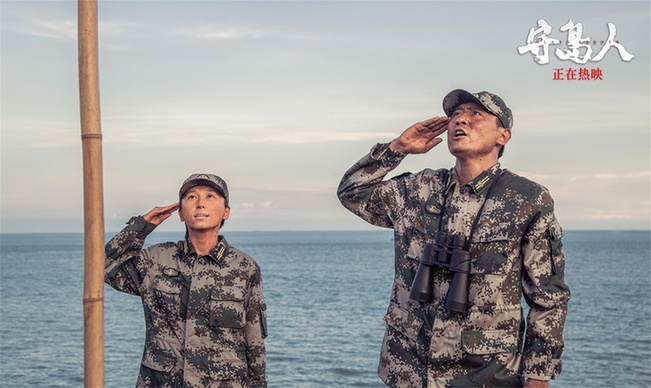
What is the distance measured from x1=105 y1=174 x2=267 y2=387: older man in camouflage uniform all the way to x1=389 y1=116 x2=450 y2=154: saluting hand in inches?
53.3

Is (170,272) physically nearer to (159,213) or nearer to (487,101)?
(159,213)

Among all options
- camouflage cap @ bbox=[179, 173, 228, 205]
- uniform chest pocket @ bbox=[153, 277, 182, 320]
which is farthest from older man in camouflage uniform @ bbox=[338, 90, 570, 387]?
uniform chest pocket @ bbox=[153, 277, 182, 320]

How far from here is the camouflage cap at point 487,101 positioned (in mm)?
5038

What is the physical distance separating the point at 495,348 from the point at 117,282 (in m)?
2.56

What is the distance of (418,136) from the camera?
527 centimetres

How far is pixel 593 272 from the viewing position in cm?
8375

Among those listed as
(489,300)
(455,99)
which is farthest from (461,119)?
(489,300)

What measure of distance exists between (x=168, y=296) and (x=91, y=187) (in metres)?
2.02

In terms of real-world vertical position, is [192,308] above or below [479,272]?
below

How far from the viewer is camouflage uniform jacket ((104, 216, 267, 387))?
224 inches

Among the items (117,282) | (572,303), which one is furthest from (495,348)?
(572,303)

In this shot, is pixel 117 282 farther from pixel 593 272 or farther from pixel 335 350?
pixel 593 272

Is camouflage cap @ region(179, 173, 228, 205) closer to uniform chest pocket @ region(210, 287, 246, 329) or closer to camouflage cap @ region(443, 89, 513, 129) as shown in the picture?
uniform chest pocket @ region(210, 287, 246, 329)

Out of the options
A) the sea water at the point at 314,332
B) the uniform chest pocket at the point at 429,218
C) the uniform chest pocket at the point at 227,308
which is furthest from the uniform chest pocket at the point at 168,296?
the sea water at the point at 314,332
